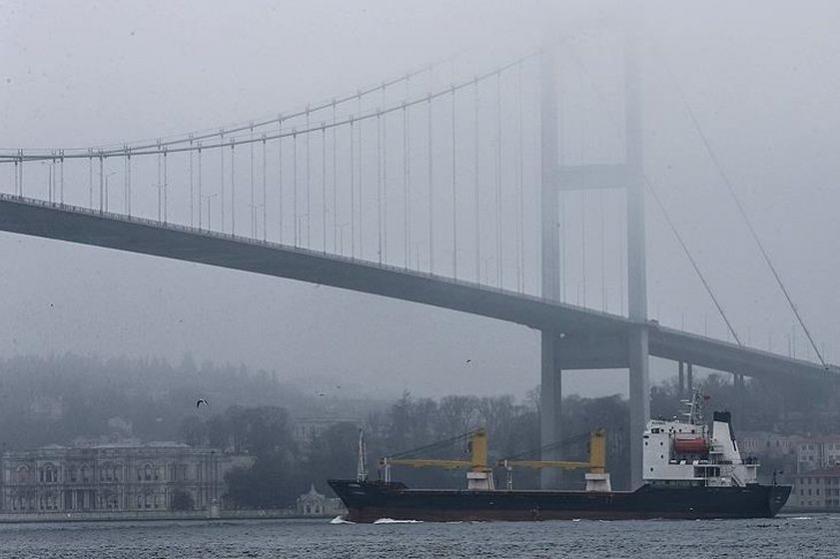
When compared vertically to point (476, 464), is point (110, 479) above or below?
below

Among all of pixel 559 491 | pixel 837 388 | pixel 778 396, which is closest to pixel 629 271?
pixel 559 491

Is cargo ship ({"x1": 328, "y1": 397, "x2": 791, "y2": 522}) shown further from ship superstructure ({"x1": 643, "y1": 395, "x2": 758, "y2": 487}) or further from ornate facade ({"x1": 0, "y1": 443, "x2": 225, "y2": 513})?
ornate facade ({"x1": 0, "y1": 443, "x2": 225, "y2": 513})

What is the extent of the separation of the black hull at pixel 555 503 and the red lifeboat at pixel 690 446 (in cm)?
111

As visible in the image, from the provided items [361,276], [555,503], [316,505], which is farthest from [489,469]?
[316,505]

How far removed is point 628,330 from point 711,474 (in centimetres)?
365

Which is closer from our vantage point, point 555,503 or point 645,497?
point 645,497

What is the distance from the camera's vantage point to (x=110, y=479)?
72750 millimetres

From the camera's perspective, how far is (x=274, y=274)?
5541 centimetres

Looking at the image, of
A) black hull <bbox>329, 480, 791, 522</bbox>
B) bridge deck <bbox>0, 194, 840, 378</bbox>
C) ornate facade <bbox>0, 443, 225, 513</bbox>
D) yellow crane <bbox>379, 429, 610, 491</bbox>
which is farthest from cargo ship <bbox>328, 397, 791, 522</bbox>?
ornate facade <bbox>0, 443, 225, 513</bbox>

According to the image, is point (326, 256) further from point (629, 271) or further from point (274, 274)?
point (629, 271)

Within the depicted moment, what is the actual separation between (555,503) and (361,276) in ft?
21.3

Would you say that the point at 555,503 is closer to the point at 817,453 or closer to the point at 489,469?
the point at 489,469

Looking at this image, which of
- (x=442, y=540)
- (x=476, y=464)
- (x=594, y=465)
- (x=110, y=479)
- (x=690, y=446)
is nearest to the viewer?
(x=442, y=540)

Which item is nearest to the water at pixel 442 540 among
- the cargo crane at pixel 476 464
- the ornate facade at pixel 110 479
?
the cargo crane at pixel 476 464
